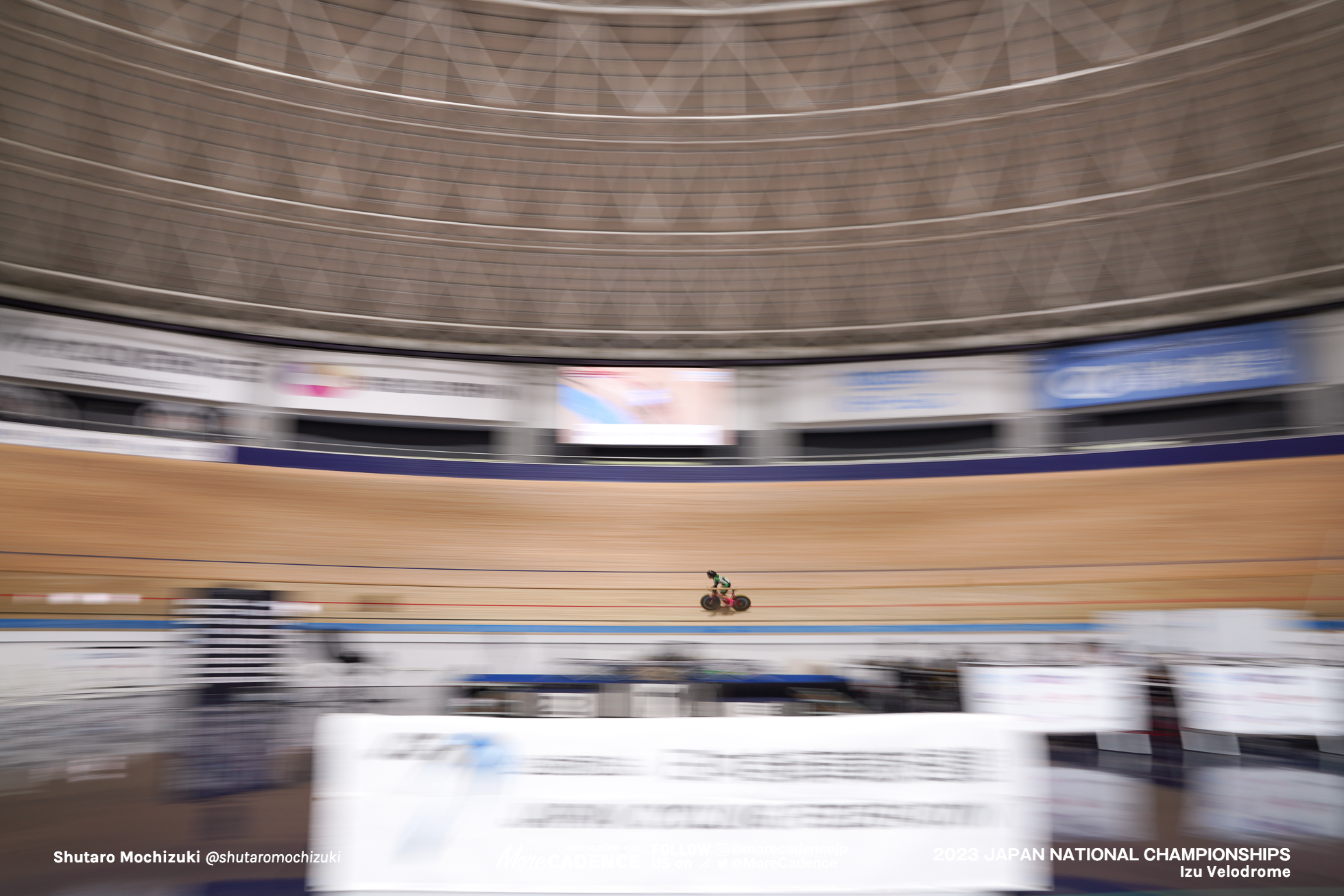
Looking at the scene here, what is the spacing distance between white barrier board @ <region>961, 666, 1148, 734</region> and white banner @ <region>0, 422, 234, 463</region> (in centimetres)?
1487

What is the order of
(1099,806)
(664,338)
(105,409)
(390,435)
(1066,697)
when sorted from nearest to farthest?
(1099,806), (1066,697), (105,409), (390,435), (664,338)

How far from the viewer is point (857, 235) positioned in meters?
15.7

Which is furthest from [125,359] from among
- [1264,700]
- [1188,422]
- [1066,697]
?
[1188,422]

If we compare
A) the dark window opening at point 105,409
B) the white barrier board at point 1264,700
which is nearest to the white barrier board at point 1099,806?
the white barrier board at point 1264,700

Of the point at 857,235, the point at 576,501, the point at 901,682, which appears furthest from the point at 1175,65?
the point at 576,501

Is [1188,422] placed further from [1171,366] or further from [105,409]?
[105,409]

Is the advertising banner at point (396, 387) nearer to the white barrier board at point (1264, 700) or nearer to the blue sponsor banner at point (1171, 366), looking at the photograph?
the blue sponsor banner at point (1171, 366)

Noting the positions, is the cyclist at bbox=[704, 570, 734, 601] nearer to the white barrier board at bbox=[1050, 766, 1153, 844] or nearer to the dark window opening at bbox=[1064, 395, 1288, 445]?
the white barrier board at bbox=[1050, 766, 1153, 844]

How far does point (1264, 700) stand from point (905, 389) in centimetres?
1142

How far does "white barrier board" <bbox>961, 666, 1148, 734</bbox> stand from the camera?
22.1 feet

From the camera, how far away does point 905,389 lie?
Answer: 17.3 meters

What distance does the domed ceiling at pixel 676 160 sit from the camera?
12.7 m

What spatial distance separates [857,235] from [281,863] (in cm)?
1478

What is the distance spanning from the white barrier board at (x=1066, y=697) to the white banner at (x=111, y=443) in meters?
14.9
